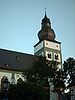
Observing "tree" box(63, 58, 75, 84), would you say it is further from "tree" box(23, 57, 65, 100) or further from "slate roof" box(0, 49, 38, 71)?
"slate roof" box(0, 49, 38, 71)

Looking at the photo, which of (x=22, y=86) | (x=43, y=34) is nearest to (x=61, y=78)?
(x=22, y=86)

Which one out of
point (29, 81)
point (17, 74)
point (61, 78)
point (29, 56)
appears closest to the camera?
point (29, 81)

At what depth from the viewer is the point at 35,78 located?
30.9 meters

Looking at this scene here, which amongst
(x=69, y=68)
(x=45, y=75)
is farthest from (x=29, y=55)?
(x=45, y=75)

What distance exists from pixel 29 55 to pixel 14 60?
595 centimetres

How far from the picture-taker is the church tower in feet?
168

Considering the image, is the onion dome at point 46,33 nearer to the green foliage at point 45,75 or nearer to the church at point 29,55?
the church at point 29,55

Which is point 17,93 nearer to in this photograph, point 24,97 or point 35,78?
point 24,97

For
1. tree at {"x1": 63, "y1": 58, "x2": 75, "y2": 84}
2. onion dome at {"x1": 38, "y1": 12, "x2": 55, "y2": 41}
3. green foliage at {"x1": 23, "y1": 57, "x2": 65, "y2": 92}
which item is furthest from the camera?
onion dome at {"x1": 38, "y1": 12, "x2": 55, "y2": 41}

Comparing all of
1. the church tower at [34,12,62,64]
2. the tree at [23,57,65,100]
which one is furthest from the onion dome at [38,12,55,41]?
the tree at [23,57,65,100]

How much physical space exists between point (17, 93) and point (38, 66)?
5.69 meters

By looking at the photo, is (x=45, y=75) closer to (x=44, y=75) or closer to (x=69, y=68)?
(x=44, y=75)

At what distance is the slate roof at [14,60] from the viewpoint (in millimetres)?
42719

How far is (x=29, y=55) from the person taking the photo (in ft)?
166
